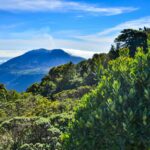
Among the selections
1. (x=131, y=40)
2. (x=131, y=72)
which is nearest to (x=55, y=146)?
(x=131, y=72)

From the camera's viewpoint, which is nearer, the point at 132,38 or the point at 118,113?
the point at 118,113

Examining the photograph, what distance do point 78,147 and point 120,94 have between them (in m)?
1.51

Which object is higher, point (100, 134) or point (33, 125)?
point (100, 134)

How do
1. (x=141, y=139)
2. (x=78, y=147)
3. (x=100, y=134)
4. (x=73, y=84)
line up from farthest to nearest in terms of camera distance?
(x=73, y=84) → (x=78, y=147) → (x=100, y=134) → (x=141, y=139)

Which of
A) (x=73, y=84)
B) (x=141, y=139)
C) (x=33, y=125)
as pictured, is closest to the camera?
(x=141, y=139)

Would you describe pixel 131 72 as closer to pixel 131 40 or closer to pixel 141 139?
pixel 141 139

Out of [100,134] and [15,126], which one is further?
[15,126]

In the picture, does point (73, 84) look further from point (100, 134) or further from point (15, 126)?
point (100, 134)

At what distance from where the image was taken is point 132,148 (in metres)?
8.17

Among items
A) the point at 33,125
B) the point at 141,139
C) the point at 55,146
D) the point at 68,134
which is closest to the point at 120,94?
the point at 141,139

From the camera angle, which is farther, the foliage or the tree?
the tree

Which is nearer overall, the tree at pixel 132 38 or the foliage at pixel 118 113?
the foliage at pixel 118 113

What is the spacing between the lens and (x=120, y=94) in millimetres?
8500

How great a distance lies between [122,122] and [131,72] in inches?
54.7
